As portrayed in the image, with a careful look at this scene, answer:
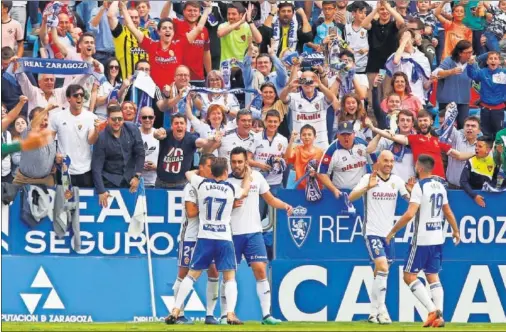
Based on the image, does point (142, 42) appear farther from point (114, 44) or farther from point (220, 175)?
point (220, 175)

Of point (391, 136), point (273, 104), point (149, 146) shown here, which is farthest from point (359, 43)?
point (149, 146)

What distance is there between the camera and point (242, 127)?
2136 cm

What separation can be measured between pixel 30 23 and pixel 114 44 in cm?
163

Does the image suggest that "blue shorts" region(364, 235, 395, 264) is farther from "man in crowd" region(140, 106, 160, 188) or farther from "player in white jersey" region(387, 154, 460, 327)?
"man in crowd" region(140, 106, 160, 188)

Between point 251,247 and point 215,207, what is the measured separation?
1003 mm

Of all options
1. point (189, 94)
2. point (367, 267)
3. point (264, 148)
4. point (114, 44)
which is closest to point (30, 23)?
point (114, 44)

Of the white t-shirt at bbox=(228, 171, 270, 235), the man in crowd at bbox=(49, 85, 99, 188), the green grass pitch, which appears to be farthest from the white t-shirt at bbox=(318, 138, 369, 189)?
the man in crowd at bbox=(49, 85, 99, 188)

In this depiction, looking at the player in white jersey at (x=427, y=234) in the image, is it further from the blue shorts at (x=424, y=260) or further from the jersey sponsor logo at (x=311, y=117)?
the jersey sponsor logo at (x=311, y=117)

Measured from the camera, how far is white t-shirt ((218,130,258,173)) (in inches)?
842

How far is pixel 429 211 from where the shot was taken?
62.1 feet

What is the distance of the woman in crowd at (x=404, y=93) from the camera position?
23.1m

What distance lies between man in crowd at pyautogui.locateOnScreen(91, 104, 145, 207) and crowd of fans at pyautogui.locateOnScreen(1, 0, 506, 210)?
0.07 ft

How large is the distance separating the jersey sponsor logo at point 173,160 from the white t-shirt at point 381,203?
3.02 m

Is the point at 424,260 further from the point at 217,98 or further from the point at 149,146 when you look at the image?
the point at 217,98
